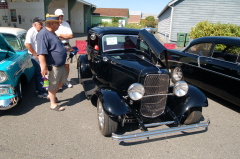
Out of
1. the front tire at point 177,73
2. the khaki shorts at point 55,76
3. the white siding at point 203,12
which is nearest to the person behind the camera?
the khaki shorts at point 55,76

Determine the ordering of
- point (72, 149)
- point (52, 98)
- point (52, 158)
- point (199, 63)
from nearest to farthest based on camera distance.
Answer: point (52, 158), point (72, 149), point (52, 98), point (199, 63)

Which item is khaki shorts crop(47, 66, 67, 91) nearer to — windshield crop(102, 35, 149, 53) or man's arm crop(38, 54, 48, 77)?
man's arm crop(38, 54, 48, 77)

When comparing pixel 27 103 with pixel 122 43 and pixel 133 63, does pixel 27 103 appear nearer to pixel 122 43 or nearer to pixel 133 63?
pixel 122 43

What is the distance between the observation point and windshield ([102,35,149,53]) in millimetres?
4402

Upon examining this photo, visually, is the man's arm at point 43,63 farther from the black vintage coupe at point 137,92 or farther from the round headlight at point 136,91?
the round headlight at point 136,91

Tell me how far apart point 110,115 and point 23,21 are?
1923 cm

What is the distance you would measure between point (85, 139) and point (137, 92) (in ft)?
3.91

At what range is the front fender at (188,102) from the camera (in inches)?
138

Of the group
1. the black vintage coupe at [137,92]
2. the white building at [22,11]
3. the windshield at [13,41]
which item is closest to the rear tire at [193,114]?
the black vintage coupe at [137,92]

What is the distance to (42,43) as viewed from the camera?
12.0 feet

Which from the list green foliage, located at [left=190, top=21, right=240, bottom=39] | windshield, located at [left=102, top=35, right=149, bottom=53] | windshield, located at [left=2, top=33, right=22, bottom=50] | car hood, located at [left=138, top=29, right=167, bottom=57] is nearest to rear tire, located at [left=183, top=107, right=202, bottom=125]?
car hood, located at [left=138, top=29, right=167, bottom=57]

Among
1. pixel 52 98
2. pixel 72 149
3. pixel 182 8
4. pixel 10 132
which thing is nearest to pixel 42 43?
pixel 52 98

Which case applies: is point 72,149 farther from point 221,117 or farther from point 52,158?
point 221,117

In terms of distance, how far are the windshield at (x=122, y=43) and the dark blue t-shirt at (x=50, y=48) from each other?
98 centimetres
